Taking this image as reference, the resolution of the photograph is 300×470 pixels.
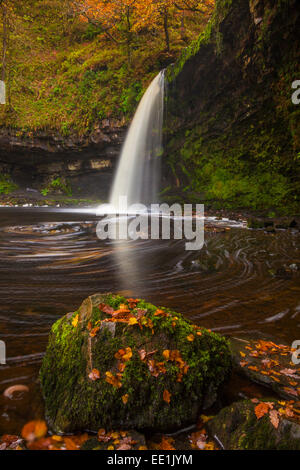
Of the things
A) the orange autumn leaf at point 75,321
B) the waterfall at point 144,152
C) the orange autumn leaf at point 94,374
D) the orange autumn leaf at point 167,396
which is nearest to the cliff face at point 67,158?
the waterfall at point 144,152

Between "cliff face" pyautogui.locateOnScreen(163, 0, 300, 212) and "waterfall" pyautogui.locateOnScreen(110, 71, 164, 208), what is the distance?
129cm

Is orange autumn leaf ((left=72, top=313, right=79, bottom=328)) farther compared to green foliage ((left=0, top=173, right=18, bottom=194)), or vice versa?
green foliage ((left=0, top=173, right=18, bottom=194))

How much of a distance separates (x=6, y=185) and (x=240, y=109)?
20.8 m

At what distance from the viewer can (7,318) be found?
272 centimetres

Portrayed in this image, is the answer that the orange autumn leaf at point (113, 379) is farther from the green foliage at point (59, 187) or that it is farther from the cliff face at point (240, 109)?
the green foliage at point (59, 187)

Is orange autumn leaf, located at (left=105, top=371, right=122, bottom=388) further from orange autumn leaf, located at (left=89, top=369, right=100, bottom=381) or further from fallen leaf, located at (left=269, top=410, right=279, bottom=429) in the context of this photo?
fallen leaf, located at (left=269, top=410, right=279, bottom=429)

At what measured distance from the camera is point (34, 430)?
1.42m

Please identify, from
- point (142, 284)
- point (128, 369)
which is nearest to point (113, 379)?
point (128, 369)

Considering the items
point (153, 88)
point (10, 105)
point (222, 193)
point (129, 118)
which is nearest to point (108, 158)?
point (129, 118)

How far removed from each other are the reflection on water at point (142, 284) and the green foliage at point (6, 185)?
→ 18098 millimetres

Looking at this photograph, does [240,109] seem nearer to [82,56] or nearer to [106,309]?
[106,309]

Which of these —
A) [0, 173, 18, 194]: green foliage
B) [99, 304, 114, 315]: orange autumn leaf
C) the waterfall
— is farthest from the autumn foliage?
[99, 304, 114, 315]: orange autumn leaf

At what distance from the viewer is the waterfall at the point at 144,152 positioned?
17344 millimetres

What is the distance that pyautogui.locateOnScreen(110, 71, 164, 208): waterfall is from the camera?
56.9 ft
